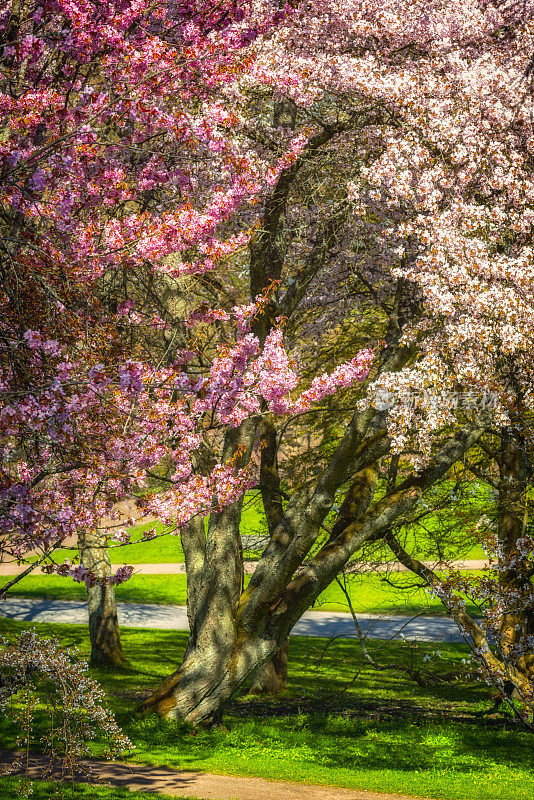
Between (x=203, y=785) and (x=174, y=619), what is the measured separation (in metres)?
15.0

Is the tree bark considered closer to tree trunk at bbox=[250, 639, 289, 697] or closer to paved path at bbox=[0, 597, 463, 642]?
tree trunk at bbox=[250, 639, 289, 697]

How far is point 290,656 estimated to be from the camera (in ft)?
62.7

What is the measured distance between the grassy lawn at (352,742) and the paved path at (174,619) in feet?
21.7

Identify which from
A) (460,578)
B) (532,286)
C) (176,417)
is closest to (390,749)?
(460,578)

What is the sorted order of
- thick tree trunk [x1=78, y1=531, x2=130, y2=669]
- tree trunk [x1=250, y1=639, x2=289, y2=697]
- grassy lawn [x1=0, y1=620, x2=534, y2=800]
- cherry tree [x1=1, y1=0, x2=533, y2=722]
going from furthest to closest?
1. thick tree trunk [x1=78, y1=531, x2=130, y2=669]
2. tree trunk [x1=250, y1=639, x2=289, y2=697]
3. grassy lawn [x1=0, y1=620, x2=534, y2=800]
4. cherry tree [x1=1, y1=0, x2=533, y2=722]

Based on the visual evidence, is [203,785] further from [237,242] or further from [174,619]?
[174,619]

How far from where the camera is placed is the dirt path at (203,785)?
25.6 ft

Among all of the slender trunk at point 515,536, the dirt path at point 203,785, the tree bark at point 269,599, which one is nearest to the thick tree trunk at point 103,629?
the tree bark at point 269,599

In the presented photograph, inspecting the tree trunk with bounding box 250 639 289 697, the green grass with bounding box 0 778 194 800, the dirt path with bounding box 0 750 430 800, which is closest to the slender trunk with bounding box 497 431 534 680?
the dirt path with bounding box 0 750 430 800

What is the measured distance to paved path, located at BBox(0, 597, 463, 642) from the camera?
21.8m

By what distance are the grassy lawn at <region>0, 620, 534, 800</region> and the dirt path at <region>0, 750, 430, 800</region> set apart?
0.76 feet

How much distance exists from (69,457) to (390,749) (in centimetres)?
614

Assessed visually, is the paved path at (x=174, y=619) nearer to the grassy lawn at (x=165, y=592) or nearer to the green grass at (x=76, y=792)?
the grassy lawn at (x=165, y=592)

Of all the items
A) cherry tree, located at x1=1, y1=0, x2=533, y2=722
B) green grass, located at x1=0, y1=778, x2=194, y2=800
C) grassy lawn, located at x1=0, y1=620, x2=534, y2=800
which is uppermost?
cherry tree, located at x1=1, y1=0, x2=533, y2=722
